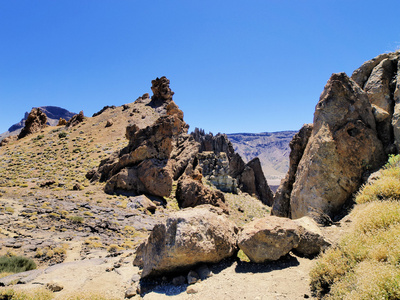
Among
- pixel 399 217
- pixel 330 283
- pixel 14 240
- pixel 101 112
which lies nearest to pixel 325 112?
pixel 399 217

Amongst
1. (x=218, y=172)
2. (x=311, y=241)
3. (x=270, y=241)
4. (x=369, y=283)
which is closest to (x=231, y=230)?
(x=270, y=241)

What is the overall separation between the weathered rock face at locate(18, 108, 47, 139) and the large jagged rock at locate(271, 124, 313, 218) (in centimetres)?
5853

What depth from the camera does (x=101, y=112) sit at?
6394 cm

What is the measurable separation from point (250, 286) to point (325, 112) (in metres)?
7.05

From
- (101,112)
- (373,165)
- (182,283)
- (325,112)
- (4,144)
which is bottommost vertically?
(182,283)

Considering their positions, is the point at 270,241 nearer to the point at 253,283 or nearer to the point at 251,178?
the point at 253,283

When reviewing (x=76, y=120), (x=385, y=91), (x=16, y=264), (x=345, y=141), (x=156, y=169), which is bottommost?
(x=16, y=264)

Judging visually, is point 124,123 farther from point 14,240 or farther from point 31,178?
point 14,240

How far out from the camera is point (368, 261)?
408cm

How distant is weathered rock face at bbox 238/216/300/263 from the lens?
18.6ft

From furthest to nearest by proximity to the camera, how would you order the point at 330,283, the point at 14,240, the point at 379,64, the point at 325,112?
the point at 14,240 < the point at 379,64 < the point at 325,112 < the point at 330,283

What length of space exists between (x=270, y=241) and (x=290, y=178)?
5333 mm

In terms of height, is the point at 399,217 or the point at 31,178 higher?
the point at 31,178

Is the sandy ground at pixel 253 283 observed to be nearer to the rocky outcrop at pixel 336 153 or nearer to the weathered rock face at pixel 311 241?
the weathered rock face at pixel 311 241
